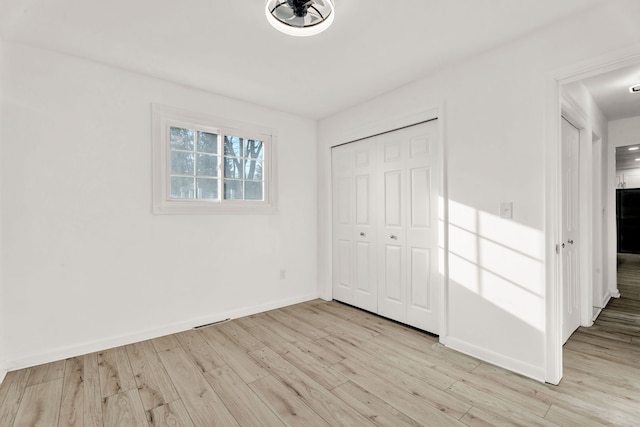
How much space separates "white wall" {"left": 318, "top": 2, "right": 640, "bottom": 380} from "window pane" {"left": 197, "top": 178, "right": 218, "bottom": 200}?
7.74 feet

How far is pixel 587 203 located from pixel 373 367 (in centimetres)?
280

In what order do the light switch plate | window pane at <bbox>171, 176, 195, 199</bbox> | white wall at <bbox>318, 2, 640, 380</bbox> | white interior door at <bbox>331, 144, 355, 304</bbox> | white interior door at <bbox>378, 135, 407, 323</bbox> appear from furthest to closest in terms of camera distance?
Answer: white interior door at <bbox>331, 144, 355, 304</bbox>
white interior door at <bbox>378, 135, 407, 323</bbox>
window pane at <bbox>171, 176, 195, 199</bbox>
the light switch plate
white wall at <bbox>318, 2, 640, 380</bbox>

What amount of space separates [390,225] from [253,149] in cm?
187

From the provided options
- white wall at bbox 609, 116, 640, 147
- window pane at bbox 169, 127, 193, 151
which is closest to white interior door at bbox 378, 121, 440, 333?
window pane at bbox 169, 127, 193, 151

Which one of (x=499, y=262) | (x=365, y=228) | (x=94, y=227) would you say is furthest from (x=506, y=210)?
(x=94, y=227)

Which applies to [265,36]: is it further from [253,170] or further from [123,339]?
Answer: [123,339]

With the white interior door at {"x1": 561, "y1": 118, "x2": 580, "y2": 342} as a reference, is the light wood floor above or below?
below

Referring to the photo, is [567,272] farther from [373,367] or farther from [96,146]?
[96,146]

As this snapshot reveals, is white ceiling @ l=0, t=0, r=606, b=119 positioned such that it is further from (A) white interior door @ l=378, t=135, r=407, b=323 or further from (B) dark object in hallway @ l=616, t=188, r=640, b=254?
(B) dark object in hallway @ l=616, t=188, r=640, b=254

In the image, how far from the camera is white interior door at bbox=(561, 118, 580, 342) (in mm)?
2686

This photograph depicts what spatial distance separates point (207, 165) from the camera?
3.28 metres

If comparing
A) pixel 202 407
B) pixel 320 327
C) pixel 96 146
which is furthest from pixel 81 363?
pixel 320 327

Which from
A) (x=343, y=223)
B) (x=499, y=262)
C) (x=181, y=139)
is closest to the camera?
(x=499, y=262)

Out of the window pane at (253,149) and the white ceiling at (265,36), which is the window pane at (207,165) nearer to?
the window pane at (253,149)
